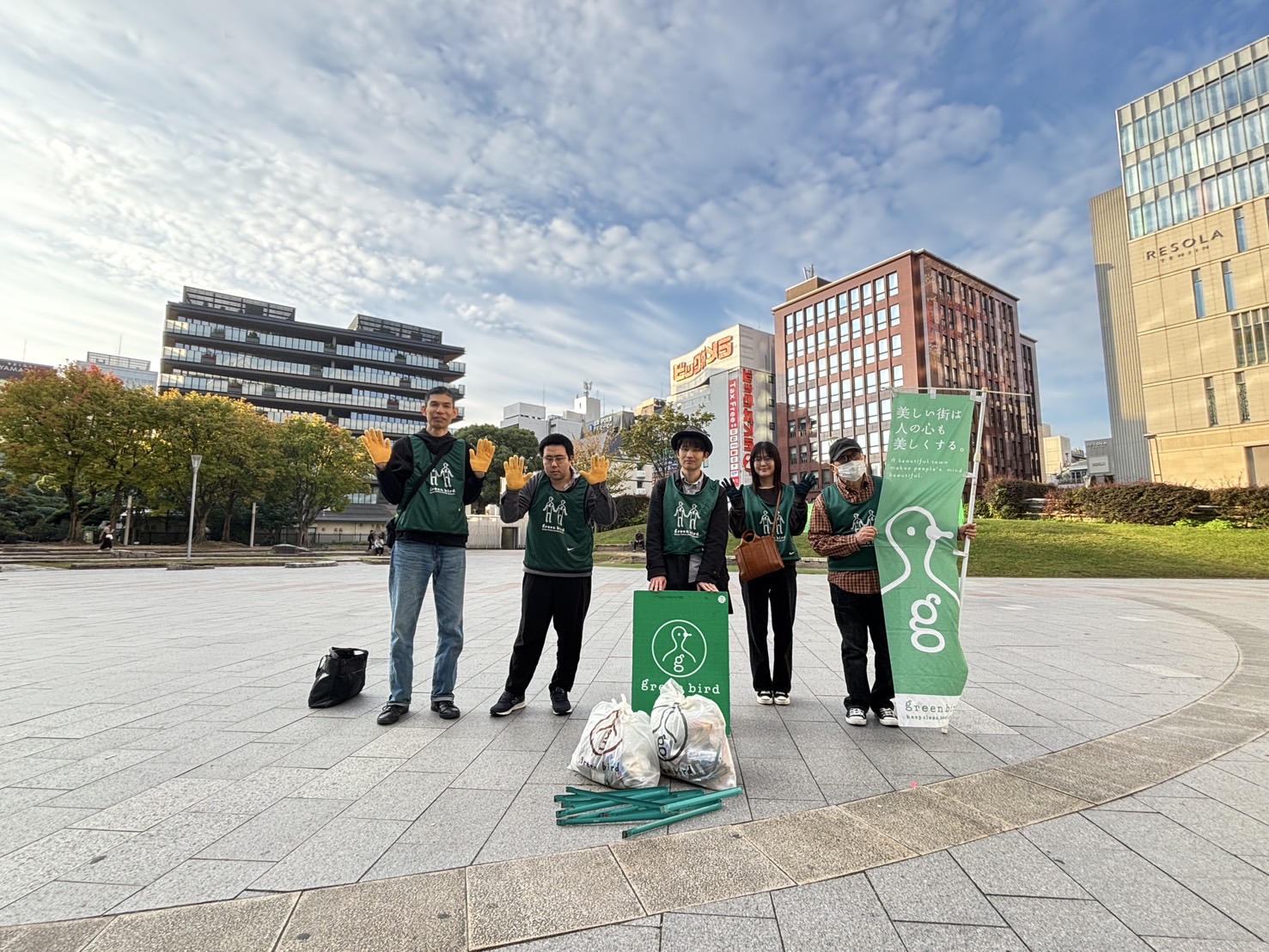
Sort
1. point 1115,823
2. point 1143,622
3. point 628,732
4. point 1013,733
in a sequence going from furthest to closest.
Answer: point 1143,622
point 1013,733
point 628,732
point 1115,823

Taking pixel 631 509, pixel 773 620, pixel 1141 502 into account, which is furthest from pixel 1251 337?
pixel 773 620

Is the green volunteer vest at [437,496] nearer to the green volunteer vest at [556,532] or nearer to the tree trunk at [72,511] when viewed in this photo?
the green volunteer vest at [556,532]

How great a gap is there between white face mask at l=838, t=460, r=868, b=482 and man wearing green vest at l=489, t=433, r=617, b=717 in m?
1.63

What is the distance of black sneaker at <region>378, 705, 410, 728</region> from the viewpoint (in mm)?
4004

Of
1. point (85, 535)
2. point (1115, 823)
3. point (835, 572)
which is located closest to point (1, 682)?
point (835, 572)

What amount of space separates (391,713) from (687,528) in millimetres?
2356

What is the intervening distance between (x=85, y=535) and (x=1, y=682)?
1716 inches

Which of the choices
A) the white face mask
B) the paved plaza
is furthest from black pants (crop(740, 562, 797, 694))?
the white face mask

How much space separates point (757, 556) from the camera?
420 centimetres

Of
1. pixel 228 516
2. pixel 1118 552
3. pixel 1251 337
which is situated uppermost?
pixel 1251 337

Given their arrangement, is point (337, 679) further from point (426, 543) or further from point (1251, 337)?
point (1251, 337)

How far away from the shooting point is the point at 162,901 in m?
2.00

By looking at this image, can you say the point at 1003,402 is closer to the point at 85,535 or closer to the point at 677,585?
the point at 677,585

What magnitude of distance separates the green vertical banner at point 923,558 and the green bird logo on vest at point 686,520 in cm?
120
